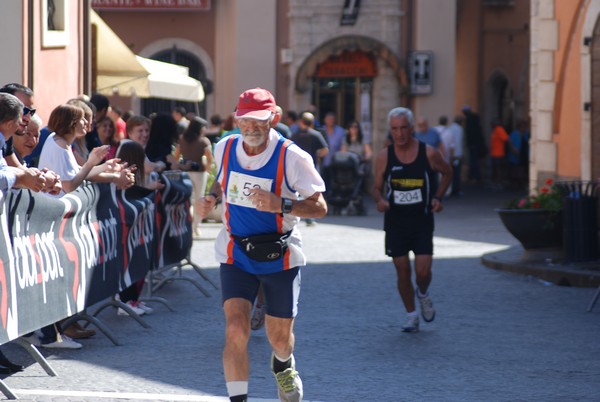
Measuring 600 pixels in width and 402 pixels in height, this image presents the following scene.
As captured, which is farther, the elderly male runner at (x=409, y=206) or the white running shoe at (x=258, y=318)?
the elderly male runner at (x=409, y=206)

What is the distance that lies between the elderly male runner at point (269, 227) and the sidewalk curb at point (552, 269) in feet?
26.2

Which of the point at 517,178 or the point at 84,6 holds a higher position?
the point at 84,6

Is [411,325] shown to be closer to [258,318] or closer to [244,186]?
[258,318]

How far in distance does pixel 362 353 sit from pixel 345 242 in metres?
10.1

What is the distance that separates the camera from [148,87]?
21.0 metres

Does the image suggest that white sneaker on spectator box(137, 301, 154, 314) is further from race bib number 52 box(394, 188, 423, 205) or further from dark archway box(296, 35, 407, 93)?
dark archway box(296, 35, 407, 93)

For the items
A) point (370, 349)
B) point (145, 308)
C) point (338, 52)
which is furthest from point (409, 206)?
point (338, 52)

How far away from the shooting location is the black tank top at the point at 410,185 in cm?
1125

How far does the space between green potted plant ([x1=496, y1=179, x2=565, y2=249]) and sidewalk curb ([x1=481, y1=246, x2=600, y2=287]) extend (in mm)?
304

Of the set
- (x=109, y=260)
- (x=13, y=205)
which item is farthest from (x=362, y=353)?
(x=13, y=205)

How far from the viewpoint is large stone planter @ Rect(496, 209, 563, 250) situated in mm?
16797

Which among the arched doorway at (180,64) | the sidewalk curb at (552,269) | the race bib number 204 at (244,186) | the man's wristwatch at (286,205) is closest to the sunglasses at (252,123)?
the race bib number 204 at (244,186)

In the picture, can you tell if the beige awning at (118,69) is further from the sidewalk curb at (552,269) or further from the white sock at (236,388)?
the white sock at (236,388)

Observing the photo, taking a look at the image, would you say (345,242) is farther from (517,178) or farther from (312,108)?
(517,178)
